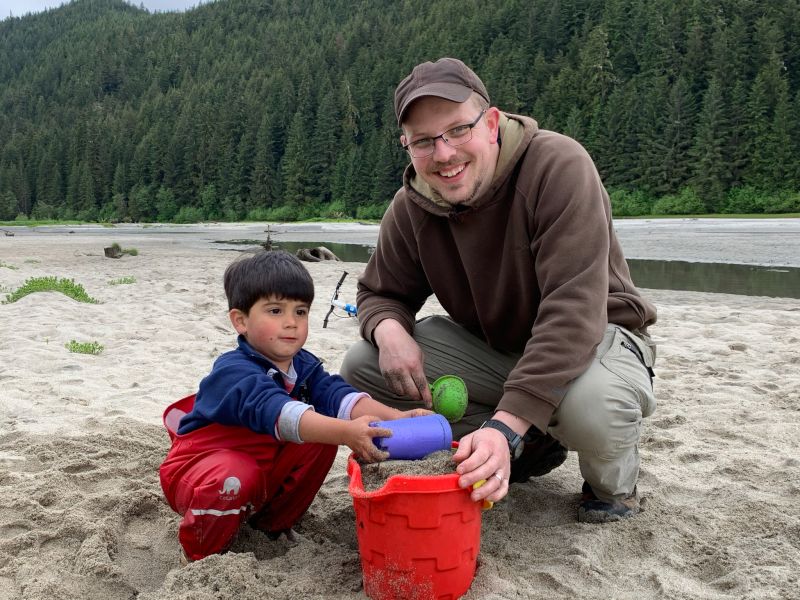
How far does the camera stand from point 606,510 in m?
2.78

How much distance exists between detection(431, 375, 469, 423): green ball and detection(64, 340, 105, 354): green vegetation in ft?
11.8

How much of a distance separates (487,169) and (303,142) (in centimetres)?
7777

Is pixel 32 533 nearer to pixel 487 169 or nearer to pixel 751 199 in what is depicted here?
pixel 487 169

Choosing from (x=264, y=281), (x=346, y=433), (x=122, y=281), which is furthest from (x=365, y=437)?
(x=122, y=281)

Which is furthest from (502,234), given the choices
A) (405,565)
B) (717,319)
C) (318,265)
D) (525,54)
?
(525,54)

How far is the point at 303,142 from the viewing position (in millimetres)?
77750

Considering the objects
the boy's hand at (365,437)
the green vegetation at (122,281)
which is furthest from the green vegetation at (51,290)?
the boy's hand at (365,437)

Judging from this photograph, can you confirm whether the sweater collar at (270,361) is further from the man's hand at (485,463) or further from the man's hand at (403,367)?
the man's hand at (485,463)

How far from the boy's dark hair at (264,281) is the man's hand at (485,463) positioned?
2.81ft

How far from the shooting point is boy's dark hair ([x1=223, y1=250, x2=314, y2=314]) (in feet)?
8.33

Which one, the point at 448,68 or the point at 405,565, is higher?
the point at 448,68

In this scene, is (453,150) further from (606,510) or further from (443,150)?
(606,510)

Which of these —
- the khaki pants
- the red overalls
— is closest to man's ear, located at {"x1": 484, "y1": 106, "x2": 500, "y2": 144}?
the khaki pants

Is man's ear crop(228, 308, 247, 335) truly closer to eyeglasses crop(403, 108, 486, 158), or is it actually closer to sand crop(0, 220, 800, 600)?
sand crop(0, 220, 800, 600)
